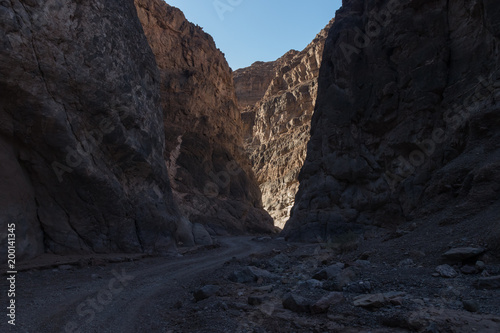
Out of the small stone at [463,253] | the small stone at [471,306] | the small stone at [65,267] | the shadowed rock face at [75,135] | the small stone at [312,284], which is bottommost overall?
the small stone at [471,306]

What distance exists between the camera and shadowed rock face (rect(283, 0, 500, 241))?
12492mm

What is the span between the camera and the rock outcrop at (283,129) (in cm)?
6338

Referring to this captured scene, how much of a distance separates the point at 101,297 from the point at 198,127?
30.5 m

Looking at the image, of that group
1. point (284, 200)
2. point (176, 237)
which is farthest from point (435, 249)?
point (284, 200)

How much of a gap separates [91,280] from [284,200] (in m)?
55.0

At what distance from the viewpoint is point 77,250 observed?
11.9 m

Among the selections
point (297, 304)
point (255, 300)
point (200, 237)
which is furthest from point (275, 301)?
point (200, 237)

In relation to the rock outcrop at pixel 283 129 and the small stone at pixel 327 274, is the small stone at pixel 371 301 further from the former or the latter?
the rock outcrop at pixel 283 129

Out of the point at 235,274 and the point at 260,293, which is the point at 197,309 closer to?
the point at 260,293

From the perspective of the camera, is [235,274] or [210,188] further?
[210,188]

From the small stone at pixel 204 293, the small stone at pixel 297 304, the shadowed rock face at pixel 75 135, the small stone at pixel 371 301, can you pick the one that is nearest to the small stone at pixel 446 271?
the small stone at pixel 371 301

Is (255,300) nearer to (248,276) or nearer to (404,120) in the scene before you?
(248,276)

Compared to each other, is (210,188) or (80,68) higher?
(80,68)

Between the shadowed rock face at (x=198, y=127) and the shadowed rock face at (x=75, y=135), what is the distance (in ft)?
48.5
